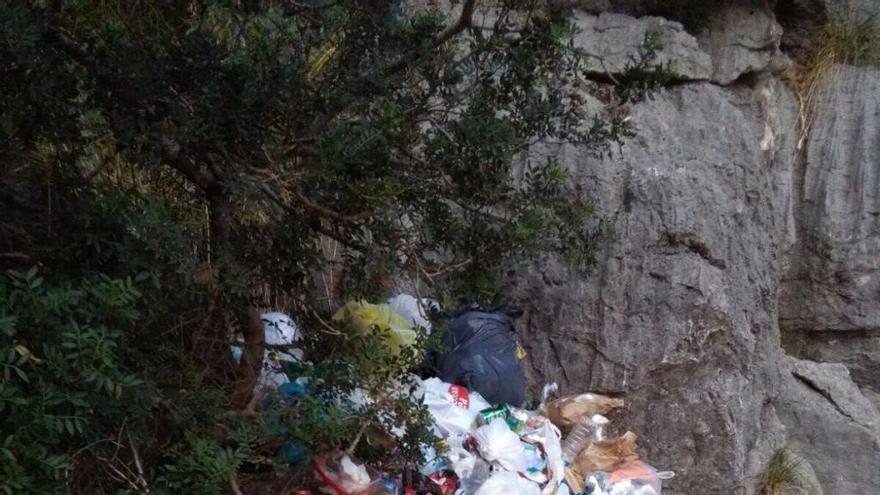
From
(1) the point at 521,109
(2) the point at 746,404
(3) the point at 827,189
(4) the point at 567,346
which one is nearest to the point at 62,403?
(1) the point at 521,109

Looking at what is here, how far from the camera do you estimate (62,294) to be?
8.16 ft

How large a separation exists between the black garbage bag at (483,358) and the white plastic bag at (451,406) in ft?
0.23

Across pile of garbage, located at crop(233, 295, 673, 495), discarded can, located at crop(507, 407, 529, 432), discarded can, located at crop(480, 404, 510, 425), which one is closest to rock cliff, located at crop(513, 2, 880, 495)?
pile of garbage, located at crop(233, 295, 673, 495)

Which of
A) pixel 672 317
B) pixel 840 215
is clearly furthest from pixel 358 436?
pixel 840 215

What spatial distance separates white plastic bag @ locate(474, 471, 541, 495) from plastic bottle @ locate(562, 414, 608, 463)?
0.46 meters

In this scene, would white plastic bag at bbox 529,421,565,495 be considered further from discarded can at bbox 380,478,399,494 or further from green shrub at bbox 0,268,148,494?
green shrub at bbox 0,268,148,494

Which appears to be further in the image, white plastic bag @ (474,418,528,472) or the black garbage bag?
the black garbage bag

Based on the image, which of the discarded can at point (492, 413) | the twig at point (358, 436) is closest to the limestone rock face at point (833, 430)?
the discarded can at point (492, 413)

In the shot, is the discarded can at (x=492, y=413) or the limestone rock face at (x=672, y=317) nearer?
the discarded can at (x=492, y=413)

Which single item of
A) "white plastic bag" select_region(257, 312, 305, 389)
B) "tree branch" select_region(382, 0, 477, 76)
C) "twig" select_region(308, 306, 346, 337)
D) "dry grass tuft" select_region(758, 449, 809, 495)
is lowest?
"dry grass tuft" select_region(758, 449, 809, 495)

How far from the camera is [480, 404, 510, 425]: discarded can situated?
396cm

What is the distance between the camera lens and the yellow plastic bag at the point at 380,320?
3.61 meters

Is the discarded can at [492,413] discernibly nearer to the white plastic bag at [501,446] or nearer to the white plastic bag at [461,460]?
the white plastic bag at [501,446]

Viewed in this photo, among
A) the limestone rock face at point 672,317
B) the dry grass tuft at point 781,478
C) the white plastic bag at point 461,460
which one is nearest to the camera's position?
the white plastic bag at point 461,460
